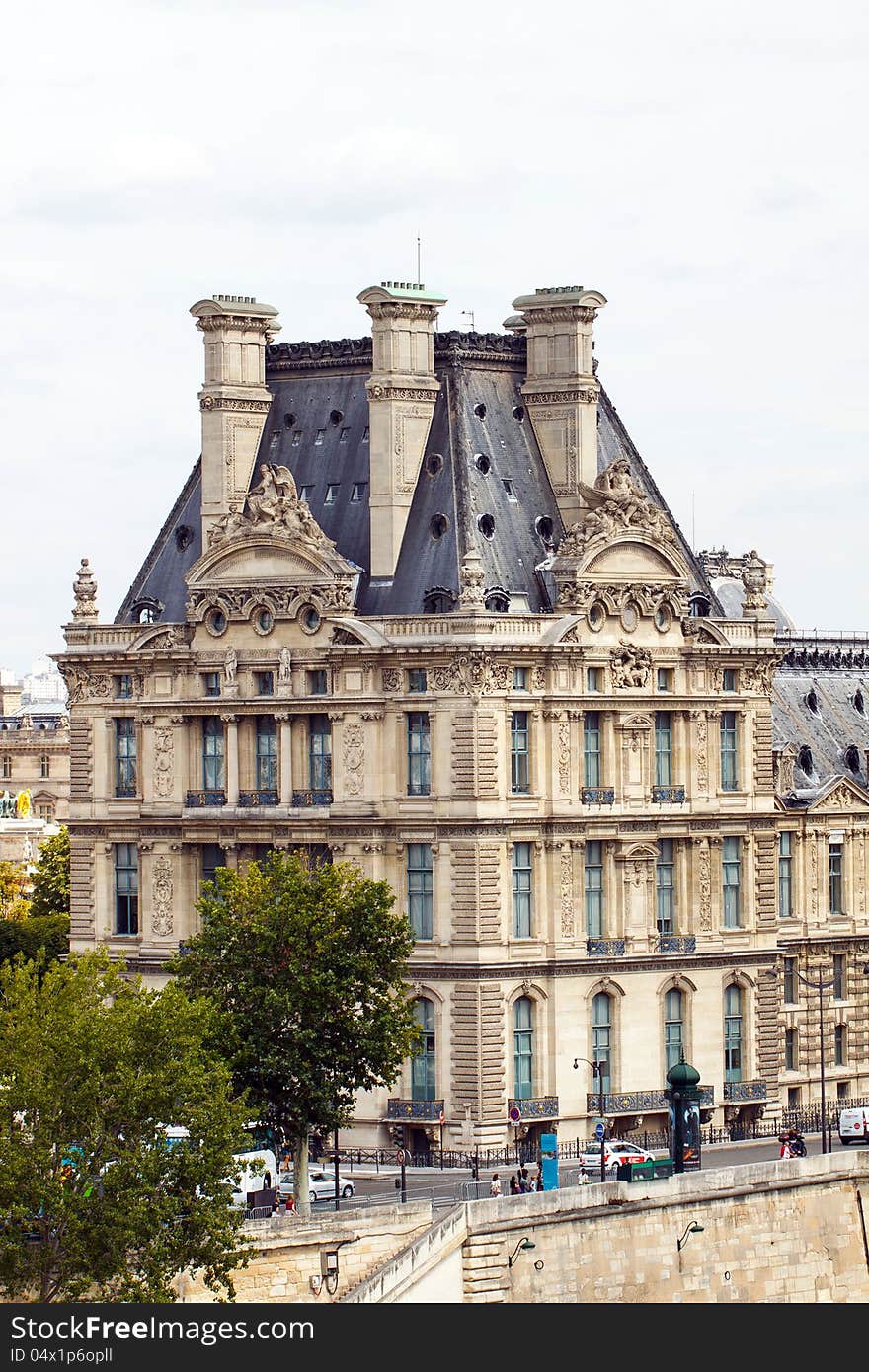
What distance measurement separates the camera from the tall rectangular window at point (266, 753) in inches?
6117

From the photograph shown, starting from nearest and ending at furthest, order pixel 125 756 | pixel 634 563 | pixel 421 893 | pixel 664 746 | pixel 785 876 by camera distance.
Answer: pixel 421 893 → pixel 634 563 → pixel 664 746 → pixel 125 756 → pixel 785 876

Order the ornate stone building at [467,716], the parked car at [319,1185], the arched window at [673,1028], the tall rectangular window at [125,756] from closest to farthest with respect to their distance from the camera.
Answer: the parked car at [319,1185]
the ornate stone building at [467,716]
the arched window at [673,1028]
the tall rectangular window at [125,756]

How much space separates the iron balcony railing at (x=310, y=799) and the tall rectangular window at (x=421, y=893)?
12.0 ft

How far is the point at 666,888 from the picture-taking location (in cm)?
15625

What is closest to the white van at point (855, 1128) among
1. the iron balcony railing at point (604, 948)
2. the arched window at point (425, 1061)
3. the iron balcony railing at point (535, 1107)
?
the iron balcony railing at point (604, 948)

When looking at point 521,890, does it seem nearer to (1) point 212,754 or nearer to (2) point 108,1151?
(1) point 212,754

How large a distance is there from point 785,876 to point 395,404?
22.8 metres

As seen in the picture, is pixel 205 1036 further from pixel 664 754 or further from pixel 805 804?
pixel 805 804

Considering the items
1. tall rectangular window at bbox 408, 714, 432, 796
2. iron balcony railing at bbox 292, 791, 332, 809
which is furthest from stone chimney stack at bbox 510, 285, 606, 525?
iron balcony railing at bbox 292, 791, 332, 809

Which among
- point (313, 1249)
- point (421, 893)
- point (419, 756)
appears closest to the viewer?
point (313, 1249)

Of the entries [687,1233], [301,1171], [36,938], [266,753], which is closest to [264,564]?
[266,753]

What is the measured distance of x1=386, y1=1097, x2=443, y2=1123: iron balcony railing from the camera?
15000 centimetres

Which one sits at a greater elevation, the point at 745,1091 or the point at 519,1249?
the point at 745,1091

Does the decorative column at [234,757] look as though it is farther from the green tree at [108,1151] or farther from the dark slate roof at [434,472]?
the green tree at [108,1151]
